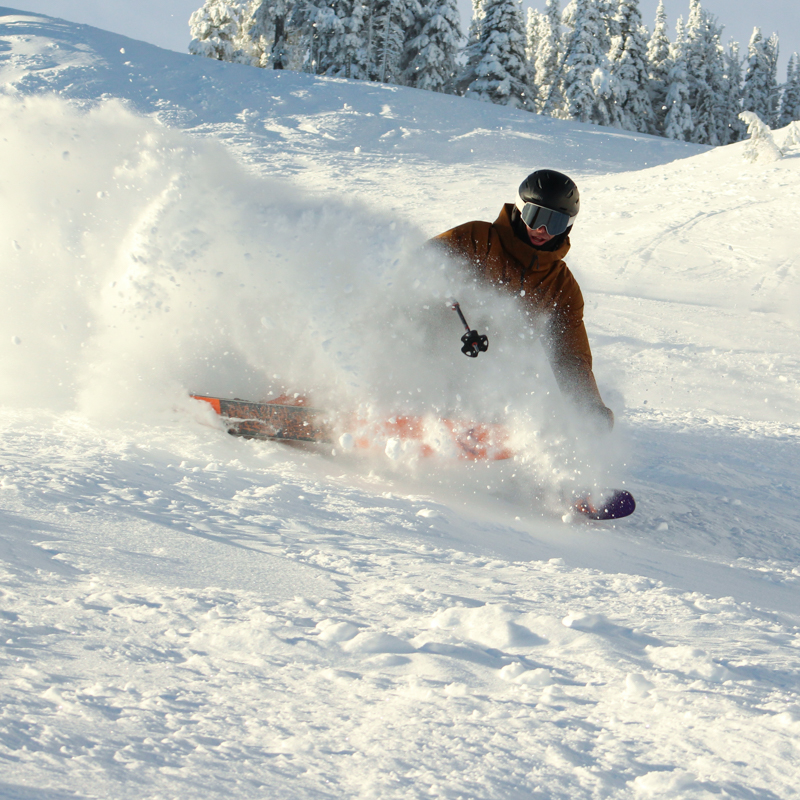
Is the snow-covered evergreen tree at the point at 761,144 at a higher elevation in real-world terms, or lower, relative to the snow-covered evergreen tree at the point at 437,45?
lower

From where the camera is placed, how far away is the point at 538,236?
4.27 meters

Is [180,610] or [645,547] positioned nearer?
[180,610]

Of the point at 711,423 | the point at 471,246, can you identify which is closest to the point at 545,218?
the point at 471,246

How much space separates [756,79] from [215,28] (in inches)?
1359

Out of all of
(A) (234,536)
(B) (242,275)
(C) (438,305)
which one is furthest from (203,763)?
(B) (242,275)

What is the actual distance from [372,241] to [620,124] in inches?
1401

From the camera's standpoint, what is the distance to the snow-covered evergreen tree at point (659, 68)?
130ft

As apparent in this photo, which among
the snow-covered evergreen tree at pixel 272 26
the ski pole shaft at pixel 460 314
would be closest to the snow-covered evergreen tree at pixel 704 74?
the snow-covered evergreen tree at pixel 272 26

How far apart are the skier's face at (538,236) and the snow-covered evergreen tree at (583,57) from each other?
32.3m

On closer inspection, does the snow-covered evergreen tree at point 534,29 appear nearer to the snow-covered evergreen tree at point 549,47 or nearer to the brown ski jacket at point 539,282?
the snow-covered evergreen tree at point 549,47

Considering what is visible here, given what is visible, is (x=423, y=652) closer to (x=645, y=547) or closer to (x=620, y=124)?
(x=645, y=547)

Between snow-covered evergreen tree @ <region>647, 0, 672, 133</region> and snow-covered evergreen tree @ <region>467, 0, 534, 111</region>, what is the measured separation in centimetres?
1191

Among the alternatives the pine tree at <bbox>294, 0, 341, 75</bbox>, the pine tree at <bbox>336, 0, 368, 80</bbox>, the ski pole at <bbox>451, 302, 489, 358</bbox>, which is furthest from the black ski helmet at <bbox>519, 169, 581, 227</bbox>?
the pine tree at <bbox>294, 0, 341, 75</bbox>

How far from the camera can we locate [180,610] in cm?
207
